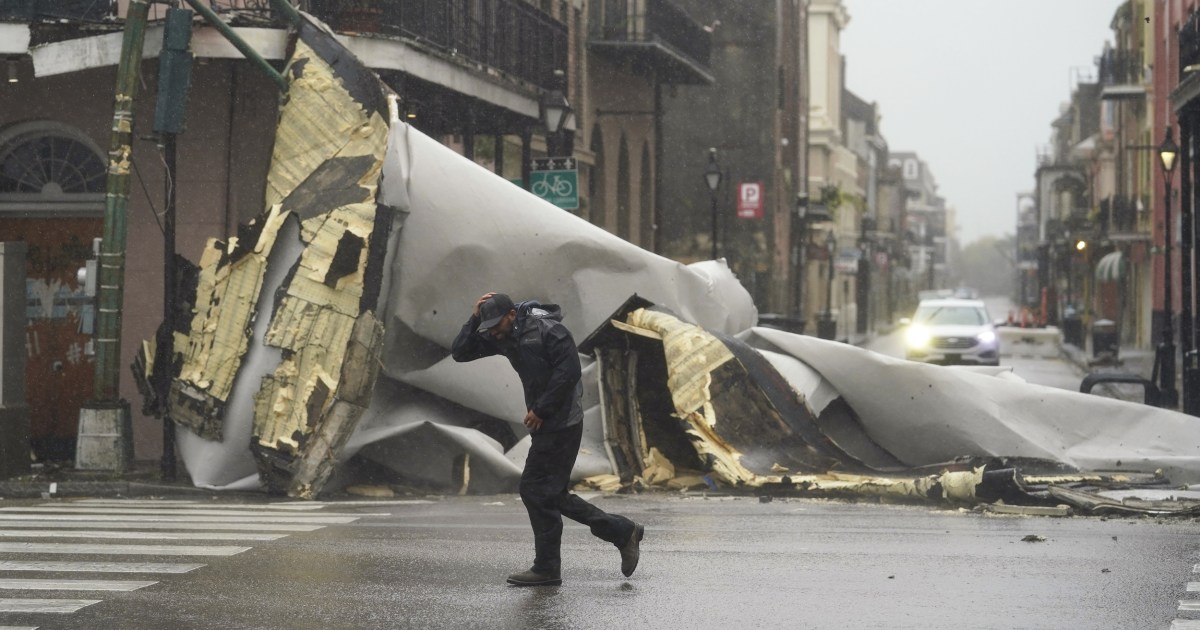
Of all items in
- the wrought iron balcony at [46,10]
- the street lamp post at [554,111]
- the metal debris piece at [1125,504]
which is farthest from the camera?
the street lamp post at [554,111]

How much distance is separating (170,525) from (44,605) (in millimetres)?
3397

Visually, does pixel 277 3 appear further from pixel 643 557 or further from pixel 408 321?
pixel 643 557

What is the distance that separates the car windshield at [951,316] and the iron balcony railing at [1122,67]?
1925 centimetres

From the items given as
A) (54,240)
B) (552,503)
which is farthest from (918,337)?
(552,503)

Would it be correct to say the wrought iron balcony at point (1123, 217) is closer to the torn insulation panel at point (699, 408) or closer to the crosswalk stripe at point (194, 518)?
the torn insulation panel at point (699, 408)

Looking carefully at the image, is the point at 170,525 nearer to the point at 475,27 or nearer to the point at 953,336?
the point at 475,27

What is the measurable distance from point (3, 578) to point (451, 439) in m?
5.33

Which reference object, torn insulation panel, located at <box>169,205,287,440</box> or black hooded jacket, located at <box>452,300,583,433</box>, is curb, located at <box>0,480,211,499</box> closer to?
torn insulation panel, located at <box>169,205,287,440</box>

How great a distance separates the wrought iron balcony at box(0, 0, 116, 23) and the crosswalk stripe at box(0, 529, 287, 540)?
24.1ft

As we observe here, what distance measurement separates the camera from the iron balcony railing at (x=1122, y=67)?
2050 inches

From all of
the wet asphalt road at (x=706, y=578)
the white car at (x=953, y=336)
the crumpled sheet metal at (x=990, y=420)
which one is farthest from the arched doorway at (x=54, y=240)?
the white car at (x=953, y=336)

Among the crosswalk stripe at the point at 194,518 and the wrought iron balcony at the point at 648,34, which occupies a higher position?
the wrought iron balcony at the point at 648,34

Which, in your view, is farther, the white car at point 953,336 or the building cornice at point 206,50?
the white car at point 953,336

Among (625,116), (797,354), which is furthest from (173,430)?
(625,116)
